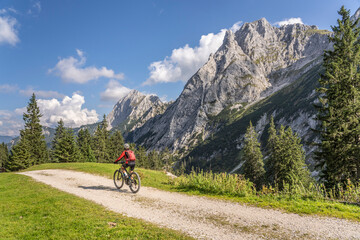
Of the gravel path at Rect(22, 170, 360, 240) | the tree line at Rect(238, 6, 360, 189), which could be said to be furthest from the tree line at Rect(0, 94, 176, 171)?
the tree line at Rect(238, 6, 360, 189)

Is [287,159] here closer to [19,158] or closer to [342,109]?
[342,109]

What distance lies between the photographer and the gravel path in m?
6.80

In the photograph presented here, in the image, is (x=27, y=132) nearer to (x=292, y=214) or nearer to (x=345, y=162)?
(x=292, y=214)

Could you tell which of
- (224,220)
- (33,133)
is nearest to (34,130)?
(33,133)

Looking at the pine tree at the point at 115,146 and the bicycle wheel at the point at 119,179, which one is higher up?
the pine tree at the point at 115,146

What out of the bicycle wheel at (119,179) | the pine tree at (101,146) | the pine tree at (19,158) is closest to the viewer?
the bicycle wheel at (119,179)

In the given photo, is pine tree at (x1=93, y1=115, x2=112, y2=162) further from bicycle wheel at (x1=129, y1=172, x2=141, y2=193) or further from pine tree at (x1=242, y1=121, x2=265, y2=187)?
bicycle wheel at (x1=129, y1=172, x2=141, y2=193)

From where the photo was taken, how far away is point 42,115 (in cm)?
5788

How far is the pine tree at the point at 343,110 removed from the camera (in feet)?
59.6

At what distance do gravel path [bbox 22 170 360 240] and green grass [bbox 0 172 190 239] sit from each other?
2.85 feet

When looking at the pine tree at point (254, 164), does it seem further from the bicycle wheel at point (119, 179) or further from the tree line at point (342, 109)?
the bicycle wheel at point (119, 179)

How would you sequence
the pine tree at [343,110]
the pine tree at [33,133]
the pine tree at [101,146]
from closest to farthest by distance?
the pine tree at [343,110] < the pine tree at [33,133] < the pine tree at [101,146]

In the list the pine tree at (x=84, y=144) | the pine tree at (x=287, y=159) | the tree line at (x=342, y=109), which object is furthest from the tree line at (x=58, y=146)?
the tree line at (x=342, y=109)

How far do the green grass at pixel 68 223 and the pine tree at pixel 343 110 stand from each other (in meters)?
20.2
